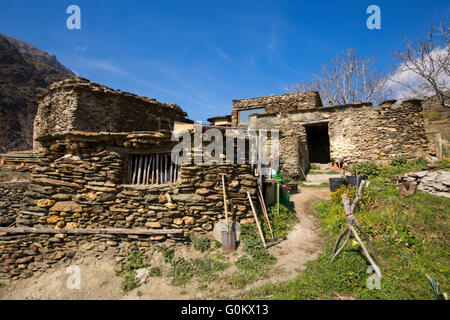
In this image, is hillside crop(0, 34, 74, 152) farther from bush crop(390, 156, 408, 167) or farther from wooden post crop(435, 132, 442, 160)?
wooden post crop(435, 132, 442, 160)

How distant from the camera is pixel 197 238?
519 cm

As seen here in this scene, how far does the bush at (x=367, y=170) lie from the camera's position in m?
9.40

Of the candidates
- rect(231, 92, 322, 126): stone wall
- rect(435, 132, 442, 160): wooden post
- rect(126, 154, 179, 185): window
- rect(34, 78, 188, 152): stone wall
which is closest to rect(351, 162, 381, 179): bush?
rect(435, 132, 442, 160): wooden post

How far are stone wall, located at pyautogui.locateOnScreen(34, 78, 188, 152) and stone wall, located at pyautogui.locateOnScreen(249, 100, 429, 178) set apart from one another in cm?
889

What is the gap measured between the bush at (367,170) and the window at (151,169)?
8721mm

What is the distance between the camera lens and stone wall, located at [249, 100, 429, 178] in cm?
981

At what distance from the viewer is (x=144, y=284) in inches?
166

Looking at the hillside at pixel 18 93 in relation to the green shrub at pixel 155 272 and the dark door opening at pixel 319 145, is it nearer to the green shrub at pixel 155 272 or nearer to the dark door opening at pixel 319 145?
the green shrub at pixel 155 272

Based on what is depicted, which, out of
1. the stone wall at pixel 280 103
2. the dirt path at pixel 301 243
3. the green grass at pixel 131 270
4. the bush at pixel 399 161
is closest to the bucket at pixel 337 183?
the dirt path at pixel 301 243

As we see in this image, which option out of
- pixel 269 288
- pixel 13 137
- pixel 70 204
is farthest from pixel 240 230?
pixel 13 137

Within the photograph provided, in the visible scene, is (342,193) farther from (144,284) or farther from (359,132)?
(144,284)

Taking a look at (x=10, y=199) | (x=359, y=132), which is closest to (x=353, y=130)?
(x=359, y=132)
